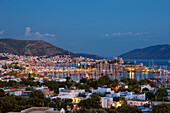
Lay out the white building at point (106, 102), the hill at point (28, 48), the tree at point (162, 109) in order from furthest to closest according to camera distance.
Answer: the hill at point (28, 48), the white building at point (106, 102), the tree at point (162, 109)

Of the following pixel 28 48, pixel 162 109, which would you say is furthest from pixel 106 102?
pixel 28 48

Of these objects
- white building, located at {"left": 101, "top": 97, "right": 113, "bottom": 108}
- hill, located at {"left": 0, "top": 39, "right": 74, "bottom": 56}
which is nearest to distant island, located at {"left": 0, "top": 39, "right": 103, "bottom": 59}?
hill, located at {"left": 0, "top": 39, "right": 74, "bottom": 56}

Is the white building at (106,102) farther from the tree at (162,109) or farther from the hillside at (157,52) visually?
the hillside at (157,52)

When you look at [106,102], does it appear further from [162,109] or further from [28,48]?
[28,48]

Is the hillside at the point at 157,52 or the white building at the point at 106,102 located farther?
the hillside at the point at 157,52

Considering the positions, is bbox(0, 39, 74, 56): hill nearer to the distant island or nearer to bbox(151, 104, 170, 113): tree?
the distant island

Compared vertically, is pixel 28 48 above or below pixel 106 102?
above

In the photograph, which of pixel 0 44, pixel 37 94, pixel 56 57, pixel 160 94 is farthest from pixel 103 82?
pixel 56 57

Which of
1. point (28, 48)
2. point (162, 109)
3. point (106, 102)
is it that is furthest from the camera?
point (28, 48)

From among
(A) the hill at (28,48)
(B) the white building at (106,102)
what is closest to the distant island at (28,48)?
(A) the hill at (28,48)
